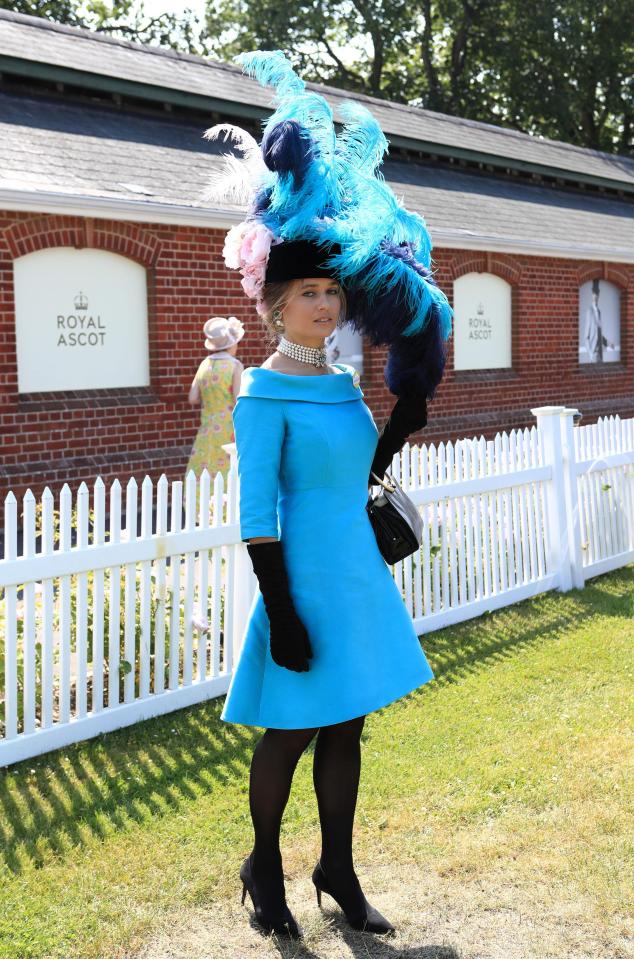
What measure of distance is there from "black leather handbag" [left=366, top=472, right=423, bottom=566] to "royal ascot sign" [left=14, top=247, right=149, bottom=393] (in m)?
7.04

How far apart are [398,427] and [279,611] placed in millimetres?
755

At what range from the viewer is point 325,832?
2.97 meters

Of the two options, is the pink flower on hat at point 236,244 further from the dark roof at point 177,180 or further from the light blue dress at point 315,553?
the dark roof at point 177,180

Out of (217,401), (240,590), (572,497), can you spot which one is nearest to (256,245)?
(240,590)

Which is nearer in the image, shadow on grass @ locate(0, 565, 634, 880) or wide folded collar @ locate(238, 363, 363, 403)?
wide folded collar @ locate(238, 363, 363, 403)

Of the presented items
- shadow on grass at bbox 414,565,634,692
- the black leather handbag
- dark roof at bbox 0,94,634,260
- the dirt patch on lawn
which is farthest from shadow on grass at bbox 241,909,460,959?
dark roof at bbox 0,94,634,260

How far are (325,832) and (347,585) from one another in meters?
0.74

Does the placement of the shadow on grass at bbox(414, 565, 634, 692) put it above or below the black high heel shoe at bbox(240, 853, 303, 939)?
above

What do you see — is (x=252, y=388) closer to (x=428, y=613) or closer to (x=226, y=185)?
(x=226, y=185)

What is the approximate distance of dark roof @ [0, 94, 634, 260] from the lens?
9.68 metres

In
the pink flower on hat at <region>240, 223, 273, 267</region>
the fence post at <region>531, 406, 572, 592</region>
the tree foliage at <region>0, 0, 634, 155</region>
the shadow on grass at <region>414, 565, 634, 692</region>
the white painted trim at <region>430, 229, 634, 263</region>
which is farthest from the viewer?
the tree foliage at <region>0, 0, 634, 155</region>

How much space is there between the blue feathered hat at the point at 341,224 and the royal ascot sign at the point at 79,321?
6.79 metres

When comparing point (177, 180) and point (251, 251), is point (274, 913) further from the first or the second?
point (177, 180)

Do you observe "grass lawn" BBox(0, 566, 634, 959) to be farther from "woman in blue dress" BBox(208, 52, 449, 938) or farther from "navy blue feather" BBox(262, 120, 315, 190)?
"navy blue feather" BBox(262, 120, 315, 190)
